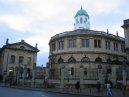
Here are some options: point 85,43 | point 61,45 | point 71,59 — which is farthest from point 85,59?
point 61,45

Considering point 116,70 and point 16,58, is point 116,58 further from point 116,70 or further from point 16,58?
point 16,58

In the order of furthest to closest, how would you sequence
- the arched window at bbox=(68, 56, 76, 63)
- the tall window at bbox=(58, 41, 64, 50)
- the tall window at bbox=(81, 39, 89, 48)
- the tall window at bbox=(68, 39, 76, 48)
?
the tall window at bbox=(58, 41, 64, 50) → the tall window at bbox=(68, 39, 76, 48) → the tall window at bbox=(81, 39, 89, 48) → the arched window at bbox=(68, 56, 76, 63)

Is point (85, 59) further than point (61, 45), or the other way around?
point (61, 45)

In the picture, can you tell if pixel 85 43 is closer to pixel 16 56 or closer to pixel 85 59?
pixel 85 59

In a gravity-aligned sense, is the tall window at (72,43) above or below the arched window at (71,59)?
above

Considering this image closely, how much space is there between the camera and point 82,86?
122ft

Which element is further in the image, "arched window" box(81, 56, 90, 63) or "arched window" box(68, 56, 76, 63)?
"arched window" box(68, 56, 76, 63)

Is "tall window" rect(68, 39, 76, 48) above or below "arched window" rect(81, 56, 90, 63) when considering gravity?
above

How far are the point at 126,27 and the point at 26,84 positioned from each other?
80.0 ft

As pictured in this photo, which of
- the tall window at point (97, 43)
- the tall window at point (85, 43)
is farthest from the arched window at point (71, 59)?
the tall window at point (97, 43)

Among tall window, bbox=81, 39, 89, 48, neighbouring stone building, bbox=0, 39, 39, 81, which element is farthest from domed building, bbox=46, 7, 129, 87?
neighbouring stone building, bbox=0, 39, 39, 81

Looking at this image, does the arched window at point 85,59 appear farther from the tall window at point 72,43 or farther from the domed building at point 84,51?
the tall window at point 72,43

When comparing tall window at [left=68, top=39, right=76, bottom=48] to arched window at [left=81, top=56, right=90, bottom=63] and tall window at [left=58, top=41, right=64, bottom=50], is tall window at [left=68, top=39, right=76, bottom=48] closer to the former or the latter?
tall window at [left=58, top=41, right=64, bottom=50]

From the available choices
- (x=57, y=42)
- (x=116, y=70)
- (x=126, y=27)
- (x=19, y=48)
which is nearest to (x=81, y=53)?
(x=57, y=42)
